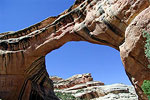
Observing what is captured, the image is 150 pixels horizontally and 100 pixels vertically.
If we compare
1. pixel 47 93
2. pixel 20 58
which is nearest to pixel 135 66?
pixel 20 58

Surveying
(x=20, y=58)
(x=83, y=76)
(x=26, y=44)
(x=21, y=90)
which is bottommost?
(x=21, y=90)

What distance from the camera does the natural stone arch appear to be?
8.03 meters

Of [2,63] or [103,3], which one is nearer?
[103,3]

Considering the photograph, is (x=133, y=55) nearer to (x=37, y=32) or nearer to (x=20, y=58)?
(x=37, y=32)

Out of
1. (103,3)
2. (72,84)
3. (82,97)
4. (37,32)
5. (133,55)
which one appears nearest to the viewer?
(133,55)

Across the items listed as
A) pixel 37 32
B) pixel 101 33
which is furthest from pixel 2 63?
pixel 101 33

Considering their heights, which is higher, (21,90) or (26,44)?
(26,44)

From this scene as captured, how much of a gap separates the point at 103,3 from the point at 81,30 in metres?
2.55

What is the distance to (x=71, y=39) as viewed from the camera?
521 inches

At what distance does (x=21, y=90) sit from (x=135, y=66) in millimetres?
11026

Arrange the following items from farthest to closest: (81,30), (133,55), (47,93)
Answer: (47,93)
(81,30)
(133,55)

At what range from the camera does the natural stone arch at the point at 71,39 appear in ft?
26.3

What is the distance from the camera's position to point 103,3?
1010 cm

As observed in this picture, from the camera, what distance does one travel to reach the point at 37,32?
14.6 metres
